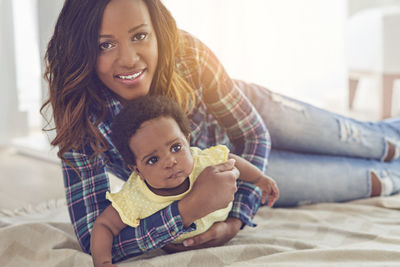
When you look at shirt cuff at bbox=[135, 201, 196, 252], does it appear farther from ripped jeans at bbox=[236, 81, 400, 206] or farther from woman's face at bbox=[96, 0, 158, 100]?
ripped jeans at bbox=[236, 81, 400, 206]

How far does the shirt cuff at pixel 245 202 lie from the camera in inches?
37.7

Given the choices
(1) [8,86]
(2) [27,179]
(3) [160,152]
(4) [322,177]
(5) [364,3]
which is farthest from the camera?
(5) [364,3]

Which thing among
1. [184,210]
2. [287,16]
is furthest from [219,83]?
[287,16]

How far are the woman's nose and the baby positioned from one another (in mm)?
66

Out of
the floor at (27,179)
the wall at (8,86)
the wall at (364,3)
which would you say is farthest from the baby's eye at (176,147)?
the wall at (364,3)

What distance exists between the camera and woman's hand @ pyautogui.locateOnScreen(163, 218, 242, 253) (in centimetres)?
88

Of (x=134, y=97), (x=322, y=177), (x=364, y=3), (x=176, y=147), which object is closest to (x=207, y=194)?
(x=176, y=147)

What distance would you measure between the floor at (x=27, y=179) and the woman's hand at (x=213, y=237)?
663 millimetres

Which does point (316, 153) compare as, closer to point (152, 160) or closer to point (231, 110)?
point (231, 110)

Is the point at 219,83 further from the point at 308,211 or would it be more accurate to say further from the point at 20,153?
the point at 20,153

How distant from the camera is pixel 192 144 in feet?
3.40

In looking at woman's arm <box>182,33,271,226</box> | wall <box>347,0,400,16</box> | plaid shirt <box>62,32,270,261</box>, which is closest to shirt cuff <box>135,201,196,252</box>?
plaid shirt <box>62,32,270,261</box>

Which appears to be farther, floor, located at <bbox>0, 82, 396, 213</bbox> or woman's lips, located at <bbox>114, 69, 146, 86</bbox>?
floor, located at <bbox>0, 82, 396, 213</bbox>

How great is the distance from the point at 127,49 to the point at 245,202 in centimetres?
40
